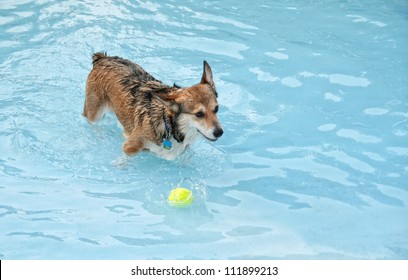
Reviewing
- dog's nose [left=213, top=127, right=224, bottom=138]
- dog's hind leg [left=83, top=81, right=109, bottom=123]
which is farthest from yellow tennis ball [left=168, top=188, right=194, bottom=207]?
dog's hind leg [left=83, top=81, right=109, bottom=123]

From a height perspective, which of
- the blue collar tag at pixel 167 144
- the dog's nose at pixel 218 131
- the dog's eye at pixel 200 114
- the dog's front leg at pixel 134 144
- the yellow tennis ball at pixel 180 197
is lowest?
the yellow tennis ball at pixel 180 197

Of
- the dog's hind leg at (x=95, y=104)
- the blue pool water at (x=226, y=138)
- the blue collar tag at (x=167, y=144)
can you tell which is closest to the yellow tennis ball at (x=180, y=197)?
the blue pool water at (x=226, y=138)

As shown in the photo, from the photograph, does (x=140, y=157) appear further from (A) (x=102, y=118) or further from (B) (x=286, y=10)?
(B) (x=286, y=10)

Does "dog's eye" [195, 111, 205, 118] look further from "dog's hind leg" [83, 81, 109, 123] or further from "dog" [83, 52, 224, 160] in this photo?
"dog's hind leg" [83, 81, 109, 123]

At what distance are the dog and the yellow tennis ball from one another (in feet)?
1.56

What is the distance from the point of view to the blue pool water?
5168 mm

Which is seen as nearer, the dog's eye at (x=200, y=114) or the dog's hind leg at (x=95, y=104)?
the dog's eye at (x=200, y=114)

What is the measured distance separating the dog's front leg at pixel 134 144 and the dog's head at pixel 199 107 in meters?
0.61

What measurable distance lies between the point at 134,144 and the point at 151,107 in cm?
39

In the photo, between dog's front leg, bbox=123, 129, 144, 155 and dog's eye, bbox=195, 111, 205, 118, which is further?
dog's front leg, bbox=123, 129, 144, 155

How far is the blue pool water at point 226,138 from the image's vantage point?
5168 millimetres

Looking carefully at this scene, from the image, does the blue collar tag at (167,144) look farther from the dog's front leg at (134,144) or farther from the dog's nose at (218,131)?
the dog's nose at (218,131)

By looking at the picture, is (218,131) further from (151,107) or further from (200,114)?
(151,107)

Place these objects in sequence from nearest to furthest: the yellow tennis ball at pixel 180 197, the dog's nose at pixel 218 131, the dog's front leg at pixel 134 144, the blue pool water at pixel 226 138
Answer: the blue pool water at pixel 226 138 < the dog's nose at pixel 218 131 < the yellow tennis ball at pixel 180 197 < the dog's front leg at pixel 134 144
